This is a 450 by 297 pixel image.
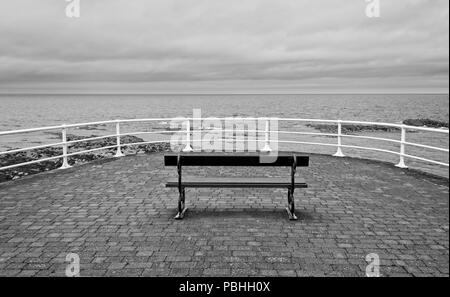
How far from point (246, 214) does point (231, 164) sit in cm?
86

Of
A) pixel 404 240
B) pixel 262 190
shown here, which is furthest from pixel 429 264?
pixel 262 190

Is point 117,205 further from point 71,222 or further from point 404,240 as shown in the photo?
point 404,240

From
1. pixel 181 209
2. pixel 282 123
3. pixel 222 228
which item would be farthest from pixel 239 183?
pixel 282 123

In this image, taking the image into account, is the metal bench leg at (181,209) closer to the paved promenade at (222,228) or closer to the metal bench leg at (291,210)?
the paved promenade at (222,228)

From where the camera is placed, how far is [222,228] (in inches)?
197

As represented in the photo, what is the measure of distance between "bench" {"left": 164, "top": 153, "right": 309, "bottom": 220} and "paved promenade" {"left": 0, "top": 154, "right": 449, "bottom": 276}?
1.38 ft

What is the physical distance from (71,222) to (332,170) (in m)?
6.11

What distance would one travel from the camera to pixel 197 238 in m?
4.66

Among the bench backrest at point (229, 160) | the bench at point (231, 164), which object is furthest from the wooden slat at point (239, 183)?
the bench backrest at point (229, 160)

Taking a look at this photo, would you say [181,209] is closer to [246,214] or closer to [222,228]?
[222,228]

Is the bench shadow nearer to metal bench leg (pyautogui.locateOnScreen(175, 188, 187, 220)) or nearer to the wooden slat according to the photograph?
metal bench leg (pyautogui.locateOnScreen(175, 188, 187, 220))

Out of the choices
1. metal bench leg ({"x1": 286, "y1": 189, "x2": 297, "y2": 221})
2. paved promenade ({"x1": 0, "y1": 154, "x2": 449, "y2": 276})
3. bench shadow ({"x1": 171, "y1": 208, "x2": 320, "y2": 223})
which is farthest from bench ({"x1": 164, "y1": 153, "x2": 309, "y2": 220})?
paved promenade ({"x1": 0, "y1": 154, "x2": 449, "y2": 276})
